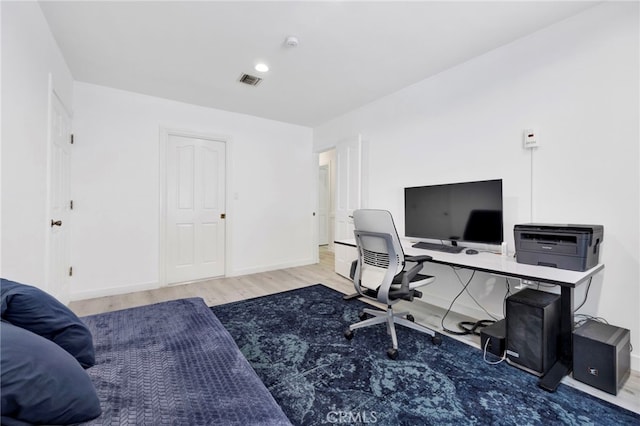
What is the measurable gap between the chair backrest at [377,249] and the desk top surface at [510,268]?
1.15 feet

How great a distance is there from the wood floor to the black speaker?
0.18 m

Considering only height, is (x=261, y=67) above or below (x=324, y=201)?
above

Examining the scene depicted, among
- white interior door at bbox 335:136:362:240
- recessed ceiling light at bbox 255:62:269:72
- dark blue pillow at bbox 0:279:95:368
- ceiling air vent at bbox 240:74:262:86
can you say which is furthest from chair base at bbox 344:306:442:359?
ceiling air vent at bbox 240:74:262:86

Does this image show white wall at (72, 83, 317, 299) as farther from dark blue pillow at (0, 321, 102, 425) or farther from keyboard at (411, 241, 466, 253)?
dark blue pillow at (0, 321, 102, 425)

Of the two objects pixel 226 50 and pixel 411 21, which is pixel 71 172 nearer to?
pixel 226 50

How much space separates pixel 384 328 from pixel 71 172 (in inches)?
146

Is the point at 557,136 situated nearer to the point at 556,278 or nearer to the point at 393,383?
the point at 556,278

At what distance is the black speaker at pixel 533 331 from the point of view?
175 centimetres

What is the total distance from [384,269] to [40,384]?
191cm

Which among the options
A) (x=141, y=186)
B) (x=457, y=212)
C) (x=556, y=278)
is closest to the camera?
(x=556, y=278)

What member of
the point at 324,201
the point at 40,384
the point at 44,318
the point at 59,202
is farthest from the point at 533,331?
the point at 324,201

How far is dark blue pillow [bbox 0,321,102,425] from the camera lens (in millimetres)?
598

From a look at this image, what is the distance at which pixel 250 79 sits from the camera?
307cm

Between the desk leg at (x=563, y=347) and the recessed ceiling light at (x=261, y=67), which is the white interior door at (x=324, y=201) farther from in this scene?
the desk leg at (x=563, y=347)
